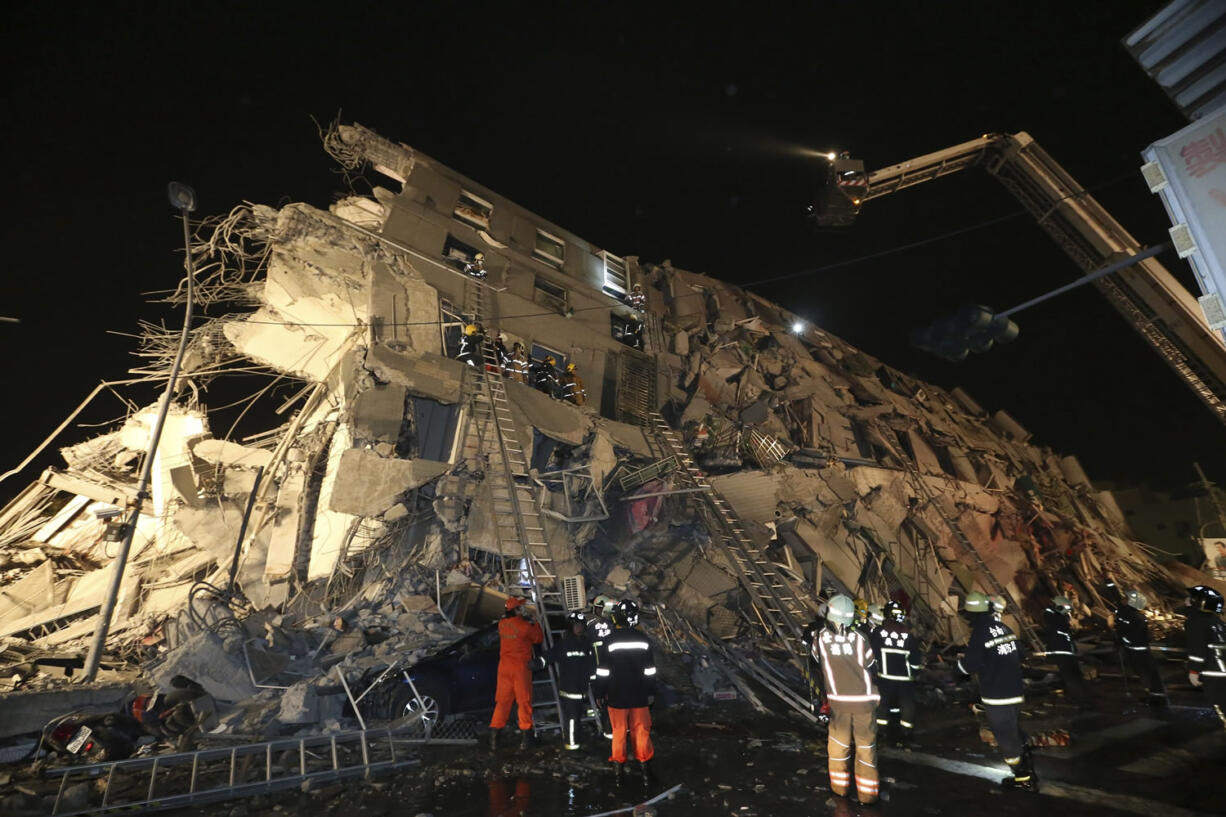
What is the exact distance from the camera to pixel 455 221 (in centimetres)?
1445

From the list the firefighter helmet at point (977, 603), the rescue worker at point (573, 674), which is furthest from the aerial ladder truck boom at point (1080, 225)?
the rescue worker at point (573, 674)

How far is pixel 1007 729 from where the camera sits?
15.4 feet

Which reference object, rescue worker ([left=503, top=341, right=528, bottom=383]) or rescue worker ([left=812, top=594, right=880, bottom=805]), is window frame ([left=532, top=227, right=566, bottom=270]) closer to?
rescue worker ([left=503, top=341, right=528, bottom=383])

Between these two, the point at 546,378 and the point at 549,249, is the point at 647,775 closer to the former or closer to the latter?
the point at 546,378

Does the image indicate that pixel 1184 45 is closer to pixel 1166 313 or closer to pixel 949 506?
pixel 1166 313

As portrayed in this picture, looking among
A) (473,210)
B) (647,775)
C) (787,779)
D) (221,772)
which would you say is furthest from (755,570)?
(473,210)

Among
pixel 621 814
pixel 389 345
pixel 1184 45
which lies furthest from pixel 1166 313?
pixel 389 345

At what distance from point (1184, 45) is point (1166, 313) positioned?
11922 millimetres

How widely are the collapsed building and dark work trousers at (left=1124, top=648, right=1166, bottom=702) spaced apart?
4.64 metres

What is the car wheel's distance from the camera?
6742 millimetres

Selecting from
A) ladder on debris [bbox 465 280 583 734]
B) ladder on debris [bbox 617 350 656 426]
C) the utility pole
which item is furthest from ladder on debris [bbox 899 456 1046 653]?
the utility pole

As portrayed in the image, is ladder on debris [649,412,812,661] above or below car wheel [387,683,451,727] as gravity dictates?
above

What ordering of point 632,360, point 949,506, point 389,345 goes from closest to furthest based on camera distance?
1. point 389,345
2. point 632,360
3. point 949,506

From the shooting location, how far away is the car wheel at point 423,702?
6.74 meters
